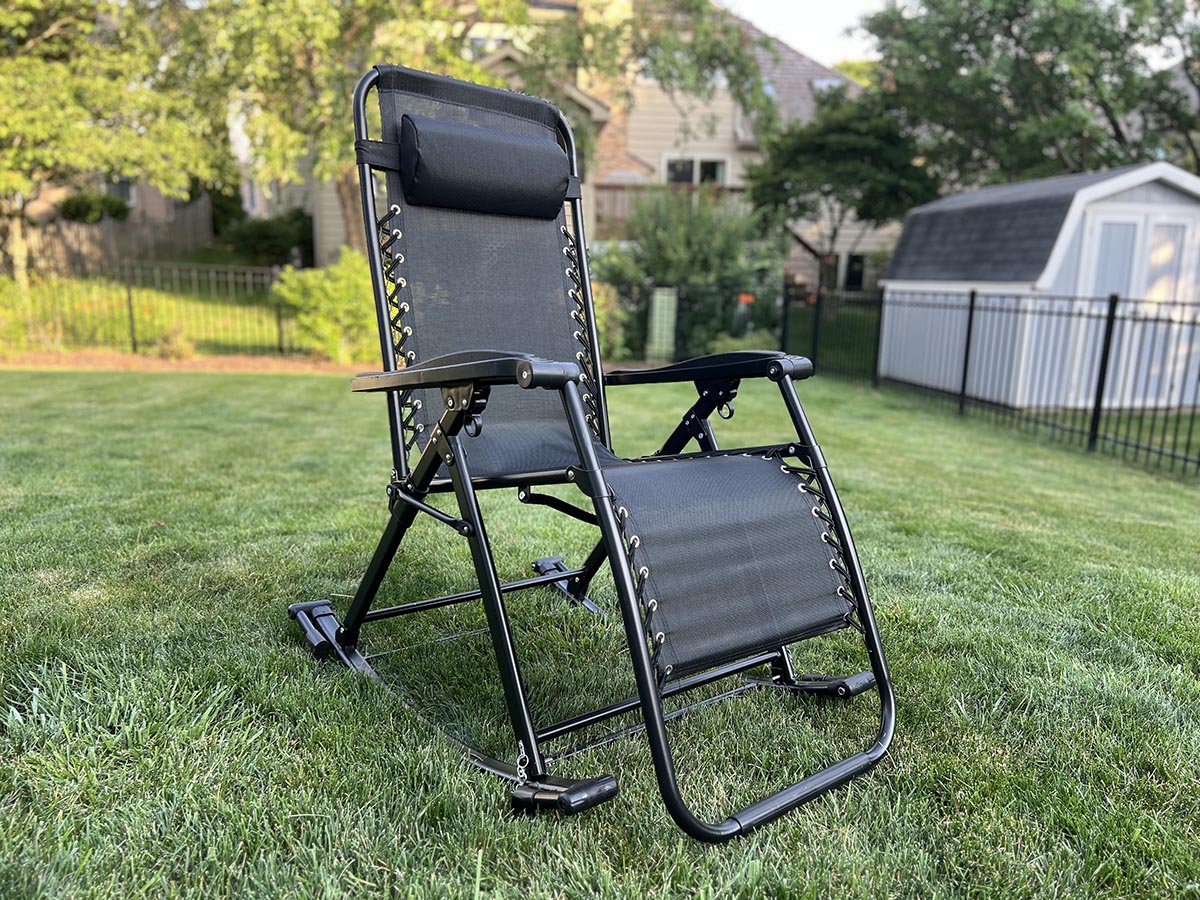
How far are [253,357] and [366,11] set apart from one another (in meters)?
4.22

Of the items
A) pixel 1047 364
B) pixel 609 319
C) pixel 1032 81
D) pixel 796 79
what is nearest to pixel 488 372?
pixel 1047 364

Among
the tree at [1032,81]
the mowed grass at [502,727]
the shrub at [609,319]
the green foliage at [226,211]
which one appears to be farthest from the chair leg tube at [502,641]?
the green foliage at [226,211]

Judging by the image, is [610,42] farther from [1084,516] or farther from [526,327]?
[526,327]

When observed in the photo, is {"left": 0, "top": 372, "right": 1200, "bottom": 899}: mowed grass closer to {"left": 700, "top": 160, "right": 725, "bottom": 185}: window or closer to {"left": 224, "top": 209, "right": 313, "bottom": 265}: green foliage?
{"left": 224, "top": 209, "right": 313, "bottom": 265}: green foliage

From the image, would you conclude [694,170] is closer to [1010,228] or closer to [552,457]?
[1010,228]

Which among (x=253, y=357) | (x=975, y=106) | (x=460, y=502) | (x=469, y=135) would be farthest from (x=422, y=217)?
(x=975, y=106)

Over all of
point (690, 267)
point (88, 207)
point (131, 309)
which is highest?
point (88, 207)

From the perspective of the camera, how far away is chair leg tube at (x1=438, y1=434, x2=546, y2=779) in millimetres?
1567

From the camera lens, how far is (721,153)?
2034cm

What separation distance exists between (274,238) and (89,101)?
409 inches

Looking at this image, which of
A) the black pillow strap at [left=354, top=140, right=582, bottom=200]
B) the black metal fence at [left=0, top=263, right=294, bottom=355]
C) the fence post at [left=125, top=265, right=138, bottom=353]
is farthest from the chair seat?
the fence post at [left=125, top=265, right=138, bottom=353]

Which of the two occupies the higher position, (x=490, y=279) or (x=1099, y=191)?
(x=1099, y=191)

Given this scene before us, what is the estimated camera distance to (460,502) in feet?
5.63

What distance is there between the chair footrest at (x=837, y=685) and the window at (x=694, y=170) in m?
19.6
